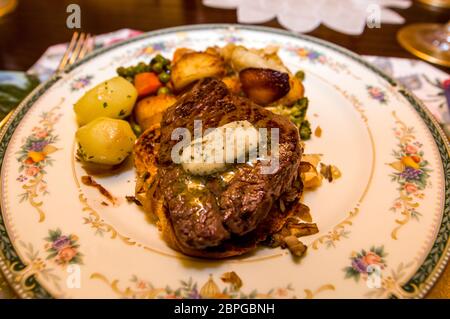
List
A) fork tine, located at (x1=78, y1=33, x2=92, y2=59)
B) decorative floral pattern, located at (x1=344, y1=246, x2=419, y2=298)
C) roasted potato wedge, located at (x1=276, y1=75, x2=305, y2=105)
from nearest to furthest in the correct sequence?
decorative floral pattern, located at (x1=344, y1=246, x2=419, y2=298) < roasted potato wedge, located at (x1=276, y1=75, x2=305, y2=105) < fork tine, located at (x1=78, y1=33, x2=92, y2=59)

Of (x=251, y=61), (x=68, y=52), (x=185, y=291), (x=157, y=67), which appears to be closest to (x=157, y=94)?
(x=157, y=67)

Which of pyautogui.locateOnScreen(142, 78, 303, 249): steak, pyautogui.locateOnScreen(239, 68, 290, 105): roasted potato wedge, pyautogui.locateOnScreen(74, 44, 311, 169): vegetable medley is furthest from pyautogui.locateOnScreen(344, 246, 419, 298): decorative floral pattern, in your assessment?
pyautogui.locateOnScreen(239, 68, 290, 105): roasted potato wedge

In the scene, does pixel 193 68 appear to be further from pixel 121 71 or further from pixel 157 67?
pixel 121 71

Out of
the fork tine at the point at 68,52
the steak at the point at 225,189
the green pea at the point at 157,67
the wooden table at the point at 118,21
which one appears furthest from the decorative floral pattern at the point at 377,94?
the fork tine at the point at 68,52

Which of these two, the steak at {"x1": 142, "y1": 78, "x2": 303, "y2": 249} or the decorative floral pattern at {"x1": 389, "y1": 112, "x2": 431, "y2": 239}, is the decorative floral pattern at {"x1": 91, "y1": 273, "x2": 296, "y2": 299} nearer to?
the steak at {"x1": 142, "y1": 78, "x2": 303, "y2": 249}

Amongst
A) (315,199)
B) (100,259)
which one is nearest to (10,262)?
(100,259)
